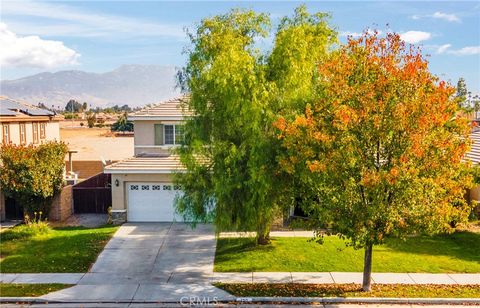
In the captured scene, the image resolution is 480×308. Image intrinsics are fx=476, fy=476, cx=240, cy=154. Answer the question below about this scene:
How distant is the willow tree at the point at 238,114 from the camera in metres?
15.6

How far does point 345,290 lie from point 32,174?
50.2 ft

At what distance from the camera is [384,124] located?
12570 mm

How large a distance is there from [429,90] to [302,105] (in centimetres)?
396

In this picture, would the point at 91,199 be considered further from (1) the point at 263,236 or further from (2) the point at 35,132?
(1) the point at 263,236

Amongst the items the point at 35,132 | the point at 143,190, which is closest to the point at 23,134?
the point at 35,132

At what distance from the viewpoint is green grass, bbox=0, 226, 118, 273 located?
17078 mm

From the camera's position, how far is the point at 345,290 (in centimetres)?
1455

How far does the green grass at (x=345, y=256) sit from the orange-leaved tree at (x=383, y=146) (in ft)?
12.5

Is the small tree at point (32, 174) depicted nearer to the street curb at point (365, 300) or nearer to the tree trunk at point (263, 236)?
the tree trunk at point (263, 236)

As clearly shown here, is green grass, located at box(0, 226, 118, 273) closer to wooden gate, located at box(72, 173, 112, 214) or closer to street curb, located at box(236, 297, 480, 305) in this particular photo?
wooden gate, located at box(72, 173, 112, 214)

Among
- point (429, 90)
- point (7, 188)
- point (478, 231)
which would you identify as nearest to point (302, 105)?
point (429, 90)

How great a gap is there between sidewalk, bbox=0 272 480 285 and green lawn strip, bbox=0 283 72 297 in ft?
1.24

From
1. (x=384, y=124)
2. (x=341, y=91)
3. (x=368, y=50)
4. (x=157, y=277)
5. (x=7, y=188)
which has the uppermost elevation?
(x=368, y=50)

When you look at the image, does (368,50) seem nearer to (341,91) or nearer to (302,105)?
(341,91)
